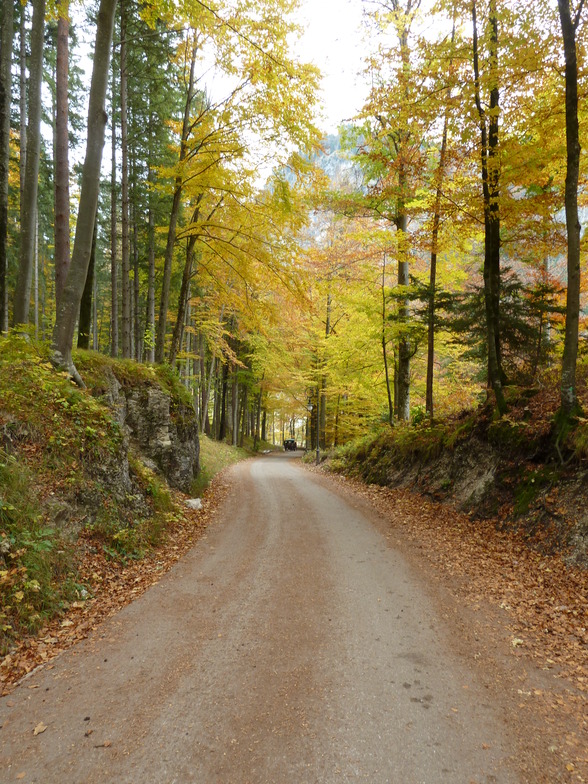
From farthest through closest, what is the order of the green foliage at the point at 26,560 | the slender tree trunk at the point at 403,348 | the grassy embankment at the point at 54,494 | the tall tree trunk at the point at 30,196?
the slender tree trunk at the point at 403,348, the tall tree trunk at the point at 30,196, the grassy embankment at the point at 54,494, the green foliage at the point at 26,560

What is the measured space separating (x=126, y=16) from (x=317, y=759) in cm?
1579

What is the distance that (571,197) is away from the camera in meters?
6.68

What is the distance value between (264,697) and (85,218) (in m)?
7.52

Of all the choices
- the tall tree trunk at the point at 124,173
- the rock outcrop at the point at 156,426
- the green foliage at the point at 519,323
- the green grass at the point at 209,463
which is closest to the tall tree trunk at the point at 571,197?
the green foliage at the point at 519,323

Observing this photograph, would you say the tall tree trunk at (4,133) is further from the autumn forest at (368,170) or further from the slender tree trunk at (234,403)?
the slender tree trunk at (234,403)

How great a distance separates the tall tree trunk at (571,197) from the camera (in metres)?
6.62

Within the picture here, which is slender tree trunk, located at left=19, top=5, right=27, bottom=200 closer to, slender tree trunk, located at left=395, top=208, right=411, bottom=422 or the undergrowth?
the undergrowth

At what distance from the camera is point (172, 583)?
5395 mm

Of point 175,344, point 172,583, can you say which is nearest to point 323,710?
point 172,583

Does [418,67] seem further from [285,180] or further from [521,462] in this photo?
[521,462]

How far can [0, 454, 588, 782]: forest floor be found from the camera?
10.3ft

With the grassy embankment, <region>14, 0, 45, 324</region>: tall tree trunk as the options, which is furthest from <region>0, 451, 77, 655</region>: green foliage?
<region>14, 0, 45, 324</region>: tall tree trunk

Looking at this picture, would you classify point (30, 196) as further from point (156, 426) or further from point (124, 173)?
Answer: point (156, 426)

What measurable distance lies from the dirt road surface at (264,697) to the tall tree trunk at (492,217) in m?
5.65
